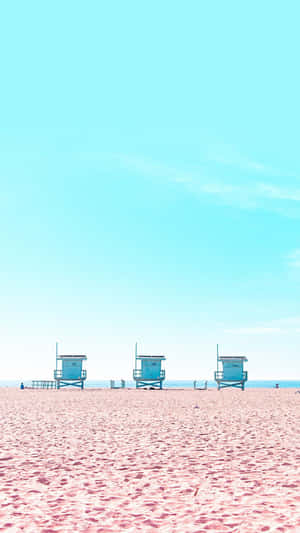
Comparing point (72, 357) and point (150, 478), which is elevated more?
point (72, 357)

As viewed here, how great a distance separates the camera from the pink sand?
19.5ft

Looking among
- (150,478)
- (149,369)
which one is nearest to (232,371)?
(149,369)

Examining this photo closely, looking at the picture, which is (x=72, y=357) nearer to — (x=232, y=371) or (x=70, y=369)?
(x=70, y=369)

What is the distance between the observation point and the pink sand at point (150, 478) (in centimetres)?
594

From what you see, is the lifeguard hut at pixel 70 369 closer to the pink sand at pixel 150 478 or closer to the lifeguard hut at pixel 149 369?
the lifeguard hut at pixel 149 369

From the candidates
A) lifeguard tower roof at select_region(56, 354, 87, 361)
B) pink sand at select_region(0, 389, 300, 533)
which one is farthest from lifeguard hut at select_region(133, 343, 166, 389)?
pink sand at select_region(0, 389, 300, 533)

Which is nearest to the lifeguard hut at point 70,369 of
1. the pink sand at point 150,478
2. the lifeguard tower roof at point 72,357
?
the lifeguard tower roof at point 72,357

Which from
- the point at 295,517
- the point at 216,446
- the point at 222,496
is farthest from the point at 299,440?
the point at 295,517

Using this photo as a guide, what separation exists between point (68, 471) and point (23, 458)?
172 centimetres

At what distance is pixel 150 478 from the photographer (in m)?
8.25

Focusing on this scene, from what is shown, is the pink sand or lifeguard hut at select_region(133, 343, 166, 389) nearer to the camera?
the pink sand

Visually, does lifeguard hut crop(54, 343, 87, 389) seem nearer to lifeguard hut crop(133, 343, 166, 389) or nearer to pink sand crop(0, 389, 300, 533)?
lifeguard hut crop(133, 343, 166, 389)

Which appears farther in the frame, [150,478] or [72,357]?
[72,357]

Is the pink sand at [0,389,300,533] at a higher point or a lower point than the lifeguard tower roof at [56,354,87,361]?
lower
